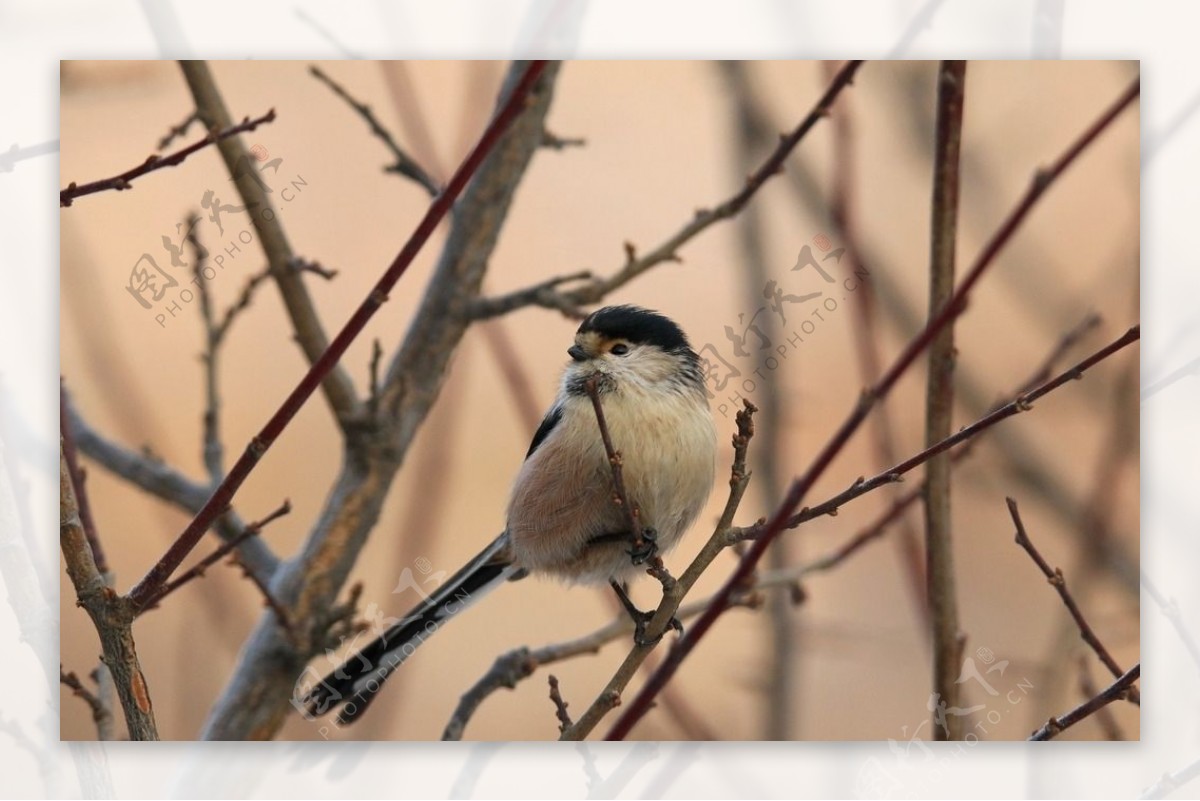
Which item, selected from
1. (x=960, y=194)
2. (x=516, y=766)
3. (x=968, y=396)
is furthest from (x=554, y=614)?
(x=960, y=194)

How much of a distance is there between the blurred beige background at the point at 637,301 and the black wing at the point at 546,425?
1.8 inches

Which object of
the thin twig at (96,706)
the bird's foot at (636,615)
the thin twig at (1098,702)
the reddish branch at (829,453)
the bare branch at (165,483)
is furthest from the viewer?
the bare branch at (165,483)

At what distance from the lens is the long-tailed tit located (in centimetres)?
183

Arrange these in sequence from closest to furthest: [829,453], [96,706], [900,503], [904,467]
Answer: [829,453] → [904,467] → [96,706] → [900,503]

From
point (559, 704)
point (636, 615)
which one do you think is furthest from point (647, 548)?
point (559, 704)

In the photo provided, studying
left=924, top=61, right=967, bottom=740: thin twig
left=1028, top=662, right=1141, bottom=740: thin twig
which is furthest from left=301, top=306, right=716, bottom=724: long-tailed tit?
left=1028, top=662, right=1141, bottom=740: thin twig

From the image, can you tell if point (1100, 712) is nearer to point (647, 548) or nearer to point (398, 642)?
point (647, 548)

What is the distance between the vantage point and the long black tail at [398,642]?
1.99 metres

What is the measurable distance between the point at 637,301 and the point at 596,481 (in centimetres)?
31

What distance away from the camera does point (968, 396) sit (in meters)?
1.98

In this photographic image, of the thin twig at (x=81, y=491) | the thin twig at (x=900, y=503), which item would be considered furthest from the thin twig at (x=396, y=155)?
the thin twig at (x=900, y=503)

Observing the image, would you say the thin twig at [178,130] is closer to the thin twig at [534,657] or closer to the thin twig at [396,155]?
the thin twig at [396,155]

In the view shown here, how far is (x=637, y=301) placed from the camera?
77.9 inches

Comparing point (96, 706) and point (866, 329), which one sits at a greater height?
point (866, 329)
